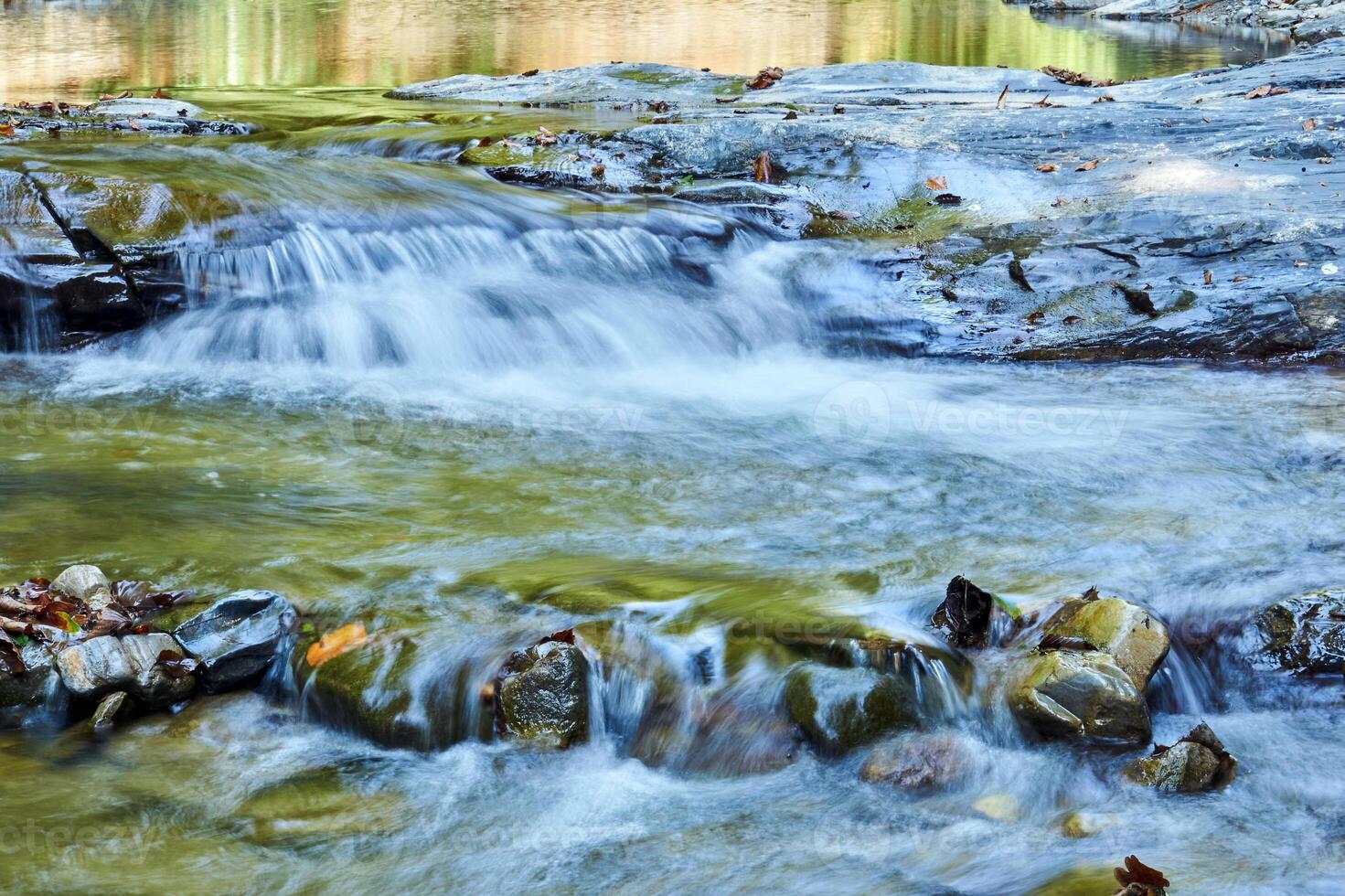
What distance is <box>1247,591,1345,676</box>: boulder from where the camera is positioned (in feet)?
14.1

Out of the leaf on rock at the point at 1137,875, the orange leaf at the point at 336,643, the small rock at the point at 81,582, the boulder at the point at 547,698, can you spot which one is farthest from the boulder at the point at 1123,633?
the small rock at the point at 81,582

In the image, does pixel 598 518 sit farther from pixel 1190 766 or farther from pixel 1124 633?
pixel 1190 766

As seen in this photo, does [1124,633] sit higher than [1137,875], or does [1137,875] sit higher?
[1124,633]

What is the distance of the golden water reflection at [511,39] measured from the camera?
20312mm

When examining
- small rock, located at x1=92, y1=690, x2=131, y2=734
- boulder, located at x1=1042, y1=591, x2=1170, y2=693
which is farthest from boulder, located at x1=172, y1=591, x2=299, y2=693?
boulder, located at x1=1042, y1=591, x2=1170, y2=693

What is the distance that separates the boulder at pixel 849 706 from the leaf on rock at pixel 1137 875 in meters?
0.92

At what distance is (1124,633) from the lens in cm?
413

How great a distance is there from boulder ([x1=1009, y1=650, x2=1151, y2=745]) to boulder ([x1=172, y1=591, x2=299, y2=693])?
2659 mm

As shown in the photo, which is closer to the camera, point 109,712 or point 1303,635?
point 109,712

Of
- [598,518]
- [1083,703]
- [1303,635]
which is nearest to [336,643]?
[598,518]

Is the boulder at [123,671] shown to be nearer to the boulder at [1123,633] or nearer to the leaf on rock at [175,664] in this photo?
the leaf on rock at [175,664]

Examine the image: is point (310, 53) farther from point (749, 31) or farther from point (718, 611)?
point (718, 611)

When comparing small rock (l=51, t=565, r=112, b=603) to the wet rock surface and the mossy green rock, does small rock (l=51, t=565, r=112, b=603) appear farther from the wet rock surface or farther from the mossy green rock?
the wet rock surface

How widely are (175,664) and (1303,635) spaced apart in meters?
4.09
